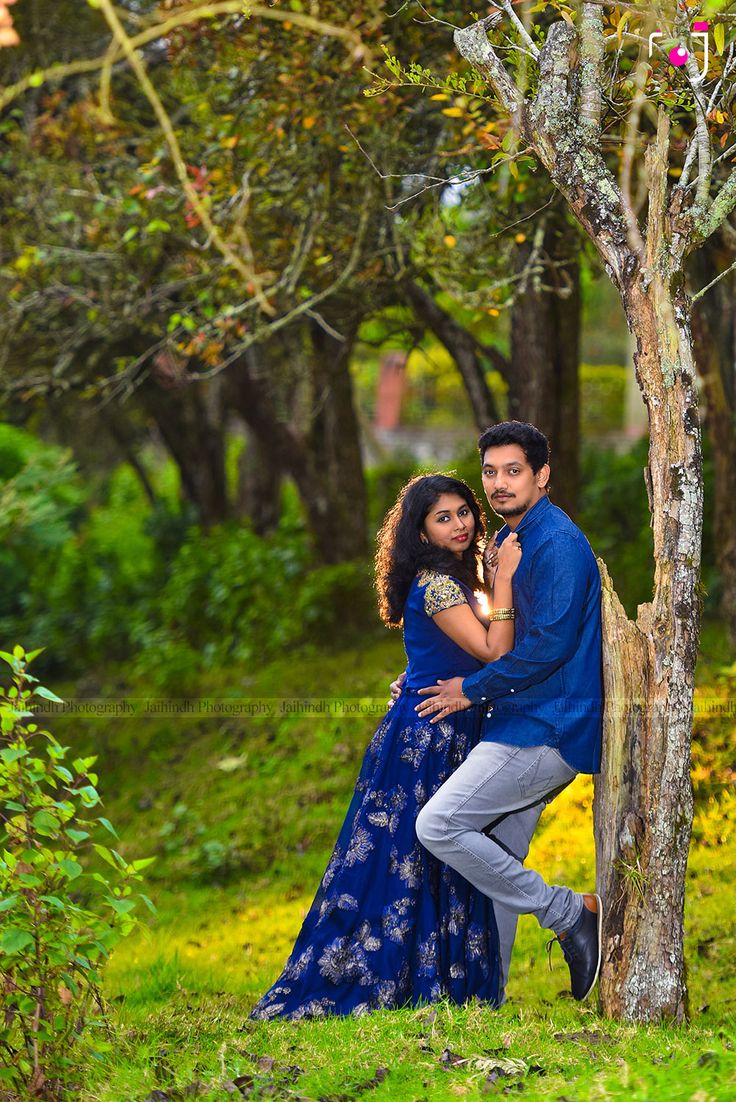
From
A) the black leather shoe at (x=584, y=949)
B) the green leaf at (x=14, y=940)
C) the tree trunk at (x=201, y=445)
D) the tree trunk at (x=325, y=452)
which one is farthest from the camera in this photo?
the tree trunk at (x=201, y=445)

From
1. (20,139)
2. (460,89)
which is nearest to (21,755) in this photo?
(460,89)

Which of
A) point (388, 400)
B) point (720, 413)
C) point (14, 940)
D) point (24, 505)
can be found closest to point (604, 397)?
point (388, 400)

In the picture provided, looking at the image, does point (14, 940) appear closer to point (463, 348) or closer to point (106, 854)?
point (106, 854)

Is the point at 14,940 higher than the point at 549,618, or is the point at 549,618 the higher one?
the point at 549,618

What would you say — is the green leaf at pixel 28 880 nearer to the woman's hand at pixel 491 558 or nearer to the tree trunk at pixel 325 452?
the woman's hand at pixel 491 558

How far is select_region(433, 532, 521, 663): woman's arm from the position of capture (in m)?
5.06

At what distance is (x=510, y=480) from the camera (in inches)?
201

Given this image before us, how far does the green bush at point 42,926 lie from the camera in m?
4.44

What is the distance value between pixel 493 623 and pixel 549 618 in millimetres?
302

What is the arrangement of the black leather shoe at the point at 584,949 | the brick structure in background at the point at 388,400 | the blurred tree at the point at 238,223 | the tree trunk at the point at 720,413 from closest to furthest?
the black leather shoe at the point at 584,949 → the blurred tree at the point at 238,223 → the tree trunk at the point at 720,413 → the brick structure in background at the point at 388,400

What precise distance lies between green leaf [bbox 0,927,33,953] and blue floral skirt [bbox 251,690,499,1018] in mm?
1440

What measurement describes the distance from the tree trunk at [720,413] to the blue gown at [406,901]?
4861 millimetres

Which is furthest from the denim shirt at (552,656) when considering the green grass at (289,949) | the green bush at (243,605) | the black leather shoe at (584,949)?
the green bush at (243,605)

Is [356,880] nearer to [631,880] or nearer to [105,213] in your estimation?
[631,880]
